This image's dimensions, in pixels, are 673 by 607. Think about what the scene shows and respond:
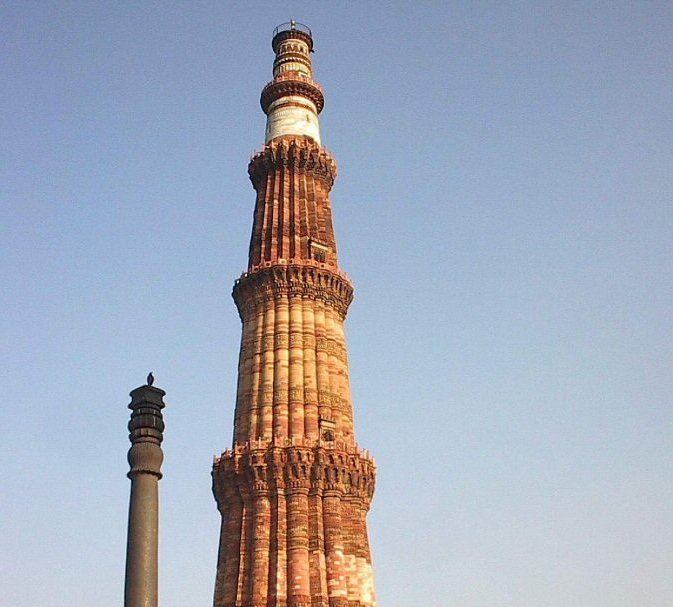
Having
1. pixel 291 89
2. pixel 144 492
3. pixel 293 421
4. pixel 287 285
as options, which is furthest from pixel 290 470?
pixel 291 89

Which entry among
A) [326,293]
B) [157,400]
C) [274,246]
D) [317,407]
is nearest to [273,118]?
[274,246]

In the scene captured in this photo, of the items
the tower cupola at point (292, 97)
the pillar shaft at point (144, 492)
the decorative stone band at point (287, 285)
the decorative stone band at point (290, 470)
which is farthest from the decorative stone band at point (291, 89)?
the pillar shaft at point (144, 492)

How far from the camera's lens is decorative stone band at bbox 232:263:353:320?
38594 millimetres

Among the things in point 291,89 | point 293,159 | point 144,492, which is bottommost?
point 144,492

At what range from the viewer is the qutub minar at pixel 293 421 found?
105 feet

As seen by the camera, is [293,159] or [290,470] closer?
[290,470]

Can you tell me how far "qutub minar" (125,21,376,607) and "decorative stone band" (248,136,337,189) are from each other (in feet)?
0.20

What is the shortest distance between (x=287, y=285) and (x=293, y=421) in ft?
22.3

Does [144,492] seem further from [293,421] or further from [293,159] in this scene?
[293,159]

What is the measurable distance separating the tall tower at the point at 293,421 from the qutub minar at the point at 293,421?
0.17ft

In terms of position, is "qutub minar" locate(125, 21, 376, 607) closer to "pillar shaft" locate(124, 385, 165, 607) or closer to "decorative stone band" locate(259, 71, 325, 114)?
"decorative stone band" locate(259, 71, 325, 114)

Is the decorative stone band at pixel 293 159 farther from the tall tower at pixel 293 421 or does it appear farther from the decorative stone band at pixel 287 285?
the decorative stone band at pixel 287 285

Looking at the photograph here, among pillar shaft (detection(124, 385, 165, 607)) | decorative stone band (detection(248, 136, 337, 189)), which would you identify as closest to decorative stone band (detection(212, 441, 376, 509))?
decorative stone band (detection(248, 136, 337, 189))

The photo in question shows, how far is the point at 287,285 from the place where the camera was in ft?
127
